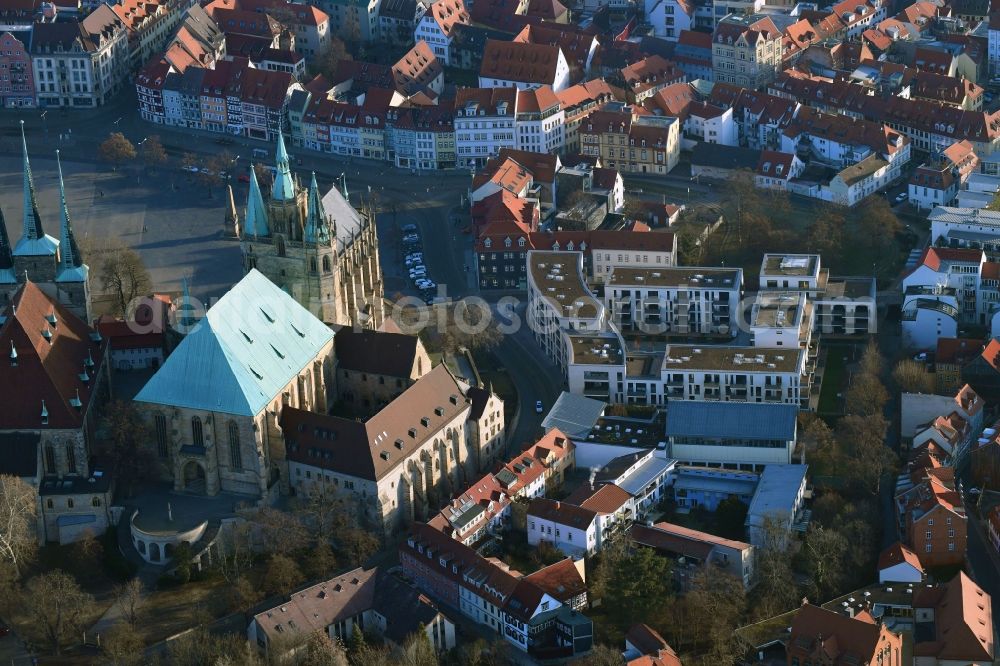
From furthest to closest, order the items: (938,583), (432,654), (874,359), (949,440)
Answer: (874,359) → (949,440) → (938,583) → (432,654)

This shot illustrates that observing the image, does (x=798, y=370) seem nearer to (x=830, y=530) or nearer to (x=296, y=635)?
(x=830, y=530)

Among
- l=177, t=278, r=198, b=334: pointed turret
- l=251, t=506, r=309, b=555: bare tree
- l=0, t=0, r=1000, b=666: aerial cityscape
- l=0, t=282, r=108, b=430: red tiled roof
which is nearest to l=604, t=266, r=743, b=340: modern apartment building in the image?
l=0, t=0, r=1000, b=666: aerial cityscape

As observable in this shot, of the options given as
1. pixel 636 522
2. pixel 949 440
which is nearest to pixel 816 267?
pixel 949 440

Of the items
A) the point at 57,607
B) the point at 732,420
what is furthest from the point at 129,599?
the point at 732,420

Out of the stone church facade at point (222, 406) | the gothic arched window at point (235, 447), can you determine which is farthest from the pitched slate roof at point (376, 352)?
the gothic arched window at point (235, 447)

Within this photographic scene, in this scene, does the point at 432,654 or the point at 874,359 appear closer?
the point at 432,654

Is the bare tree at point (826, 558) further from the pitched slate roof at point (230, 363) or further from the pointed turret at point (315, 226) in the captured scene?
the pointed turret at point (315, 226)

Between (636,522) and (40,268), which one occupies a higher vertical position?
(40,268)
